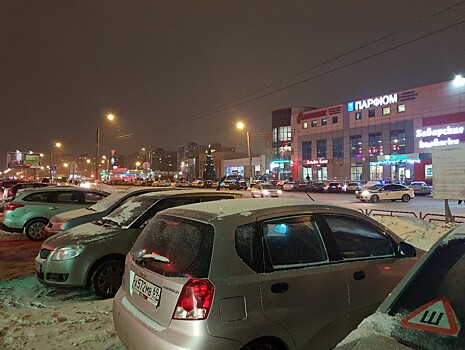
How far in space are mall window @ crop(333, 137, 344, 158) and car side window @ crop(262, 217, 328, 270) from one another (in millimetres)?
72153

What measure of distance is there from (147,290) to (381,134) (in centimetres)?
6825

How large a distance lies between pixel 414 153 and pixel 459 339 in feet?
207

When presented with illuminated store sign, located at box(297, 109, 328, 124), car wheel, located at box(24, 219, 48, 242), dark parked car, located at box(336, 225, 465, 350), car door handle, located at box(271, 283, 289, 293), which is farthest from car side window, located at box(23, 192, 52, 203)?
illuminated store sign, located at box(297, 109, 328, 124)

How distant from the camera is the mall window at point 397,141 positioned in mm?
62688

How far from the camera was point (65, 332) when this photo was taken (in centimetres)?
484

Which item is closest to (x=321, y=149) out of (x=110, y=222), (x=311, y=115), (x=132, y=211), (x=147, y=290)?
(x=311, y=115)

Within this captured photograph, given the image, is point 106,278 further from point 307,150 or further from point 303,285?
point 307,150

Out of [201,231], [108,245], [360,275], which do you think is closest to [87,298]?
[108,245]

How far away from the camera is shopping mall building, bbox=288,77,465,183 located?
5647 centimetres

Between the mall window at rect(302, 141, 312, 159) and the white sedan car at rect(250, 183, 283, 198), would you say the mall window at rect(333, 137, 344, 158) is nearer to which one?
the mall window at rect(302, 141, 312, 159)

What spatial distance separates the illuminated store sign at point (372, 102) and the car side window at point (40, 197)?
62.0 metres

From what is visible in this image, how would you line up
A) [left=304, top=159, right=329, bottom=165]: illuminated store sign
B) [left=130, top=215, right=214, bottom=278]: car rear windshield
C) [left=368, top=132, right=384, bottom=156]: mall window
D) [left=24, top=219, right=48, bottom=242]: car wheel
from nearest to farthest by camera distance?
[left=130, top=215, right=214, bottom=278]: car rear windshield → [left=24, top=219, right=48, bottom=242]: car wheel → [left=368, top=132, right=384, bottom=156]: mall window → [left=304, top=159, right=329, bottom=165]: illuminated store sign

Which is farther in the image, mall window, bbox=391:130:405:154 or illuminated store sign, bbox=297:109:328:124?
illuminated store sign, bbox=297:109:328:124

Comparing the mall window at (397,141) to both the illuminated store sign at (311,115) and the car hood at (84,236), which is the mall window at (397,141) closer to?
the illuminated store sign at (311,115)
